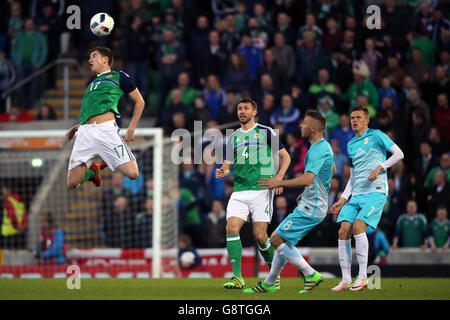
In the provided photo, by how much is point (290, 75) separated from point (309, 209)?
9.57m

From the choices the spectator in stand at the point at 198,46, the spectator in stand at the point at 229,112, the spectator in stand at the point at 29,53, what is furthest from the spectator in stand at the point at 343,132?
the spectator in stand at the point at 29,53

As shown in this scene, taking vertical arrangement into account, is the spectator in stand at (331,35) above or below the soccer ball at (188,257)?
above

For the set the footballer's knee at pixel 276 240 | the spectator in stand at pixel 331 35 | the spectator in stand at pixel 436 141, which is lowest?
the footballer's knee at pixel 276 240

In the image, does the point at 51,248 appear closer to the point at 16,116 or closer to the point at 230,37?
the point at 16,116

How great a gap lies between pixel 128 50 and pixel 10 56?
3340 mm

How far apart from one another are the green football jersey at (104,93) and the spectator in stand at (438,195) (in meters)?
7.46

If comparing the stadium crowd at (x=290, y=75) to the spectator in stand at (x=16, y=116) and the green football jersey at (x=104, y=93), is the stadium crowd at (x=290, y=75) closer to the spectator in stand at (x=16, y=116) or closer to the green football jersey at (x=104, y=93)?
the spectator in stand at (x=16, y=116)

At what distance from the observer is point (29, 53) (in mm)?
21109

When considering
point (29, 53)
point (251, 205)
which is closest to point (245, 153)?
point (251, 205)

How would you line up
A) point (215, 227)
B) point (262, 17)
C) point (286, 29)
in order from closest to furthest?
point (215, 227) → point (286, 29) → point (262, 17)

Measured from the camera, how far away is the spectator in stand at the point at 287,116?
17812 mm

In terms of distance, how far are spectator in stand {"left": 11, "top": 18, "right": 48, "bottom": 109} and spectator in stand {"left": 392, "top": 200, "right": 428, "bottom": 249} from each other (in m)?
9.76

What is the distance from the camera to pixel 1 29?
2230 centimetres

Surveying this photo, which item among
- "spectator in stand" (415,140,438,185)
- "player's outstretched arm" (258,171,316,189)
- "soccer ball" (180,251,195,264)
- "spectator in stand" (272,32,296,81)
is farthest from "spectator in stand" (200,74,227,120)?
"player's outstretched arm" (258,171,316,189)
